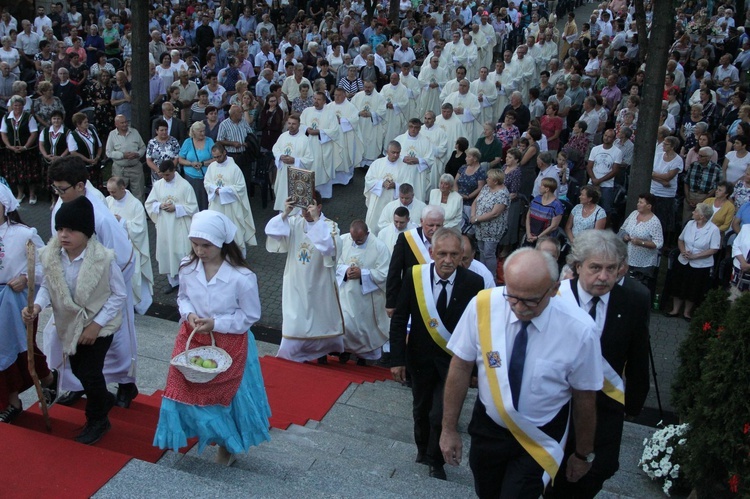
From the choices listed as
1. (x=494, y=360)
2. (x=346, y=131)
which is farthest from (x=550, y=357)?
(x=346, y=131)

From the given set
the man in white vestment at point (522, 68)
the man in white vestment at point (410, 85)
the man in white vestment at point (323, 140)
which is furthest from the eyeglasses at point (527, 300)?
the man in white vestment at point (522, 68)

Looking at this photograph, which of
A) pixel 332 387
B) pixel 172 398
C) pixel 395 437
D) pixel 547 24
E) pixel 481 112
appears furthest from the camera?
pixel 547 24

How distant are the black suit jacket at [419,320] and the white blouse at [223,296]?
972 mm

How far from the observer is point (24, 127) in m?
13.5

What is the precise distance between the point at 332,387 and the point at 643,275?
468cm

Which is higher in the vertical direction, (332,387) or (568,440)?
(568,440)

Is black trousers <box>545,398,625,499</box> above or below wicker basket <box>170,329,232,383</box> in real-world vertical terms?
below

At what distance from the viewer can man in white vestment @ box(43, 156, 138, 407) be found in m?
5.56

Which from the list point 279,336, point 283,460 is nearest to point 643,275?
point 279,336

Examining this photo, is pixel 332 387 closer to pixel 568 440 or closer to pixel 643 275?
pixel 568 440

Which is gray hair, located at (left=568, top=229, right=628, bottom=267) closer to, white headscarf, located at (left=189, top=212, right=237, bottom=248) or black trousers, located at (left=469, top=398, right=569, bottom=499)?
black trousers, located at (left=469, top=398, right=569, bottom=499)

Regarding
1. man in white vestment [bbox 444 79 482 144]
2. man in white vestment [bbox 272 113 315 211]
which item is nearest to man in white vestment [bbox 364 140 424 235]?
man in white vestment [bbox 272 113 315 211]

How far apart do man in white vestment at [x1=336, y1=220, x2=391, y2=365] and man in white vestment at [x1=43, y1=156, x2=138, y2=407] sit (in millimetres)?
2907

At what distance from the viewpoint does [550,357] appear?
12.6 feet
